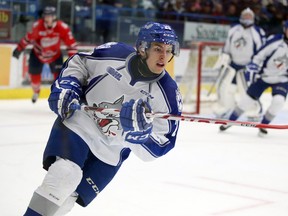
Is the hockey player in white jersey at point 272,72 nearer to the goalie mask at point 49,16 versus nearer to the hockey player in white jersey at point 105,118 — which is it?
the goalie mask at point 49,16

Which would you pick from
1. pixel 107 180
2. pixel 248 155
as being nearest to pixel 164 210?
pixel 107 180

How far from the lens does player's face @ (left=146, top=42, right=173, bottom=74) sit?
2.41 metres

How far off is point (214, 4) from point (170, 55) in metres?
9.79

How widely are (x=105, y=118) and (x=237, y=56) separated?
5035 millimetres

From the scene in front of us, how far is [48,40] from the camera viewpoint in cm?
757

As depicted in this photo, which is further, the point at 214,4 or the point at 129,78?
the point at 214,4

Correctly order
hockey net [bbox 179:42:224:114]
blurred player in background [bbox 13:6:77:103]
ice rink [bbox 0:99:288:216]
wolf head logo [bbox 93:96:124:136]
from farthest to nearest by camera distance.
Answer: hockey net [bbox 179:42:224:114] < blurred player in background [bbox 13:6:77:103] < ice rink [bbox 0:99:288:216] < wolf head logo [bbox 93:96:124:136]

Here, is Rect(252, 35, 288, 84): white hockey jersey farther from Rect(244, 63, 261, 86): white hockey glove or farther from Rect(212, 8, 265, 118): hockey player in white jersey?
Rect(212, 8, 265, 118): hockey player in white jersey

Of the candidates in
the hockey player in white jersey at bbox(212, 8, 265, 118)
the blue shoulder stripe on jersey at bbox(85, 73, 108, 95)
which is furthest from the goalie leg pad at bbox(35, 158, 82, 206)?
the hockey player in white jersey at bbox(212, 8, 265, 118)

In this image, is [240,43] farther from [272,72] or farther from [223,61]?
[272,72]

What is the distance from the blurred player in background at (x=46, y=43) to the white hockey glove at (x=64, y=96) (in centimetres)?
503

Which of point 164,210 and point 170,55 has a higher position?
point 170,55

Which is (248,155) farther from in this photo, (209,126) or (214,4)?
(214,4)

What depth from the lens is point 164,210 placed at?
10.7 ft
